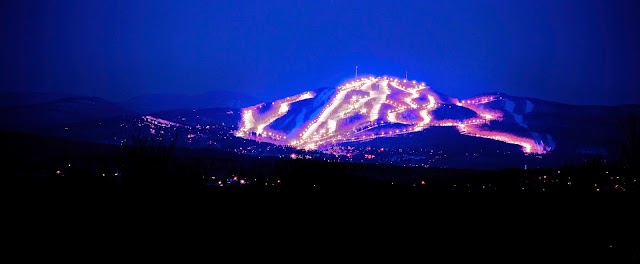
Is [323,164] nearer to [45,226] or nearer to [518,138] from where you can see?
[45,226]

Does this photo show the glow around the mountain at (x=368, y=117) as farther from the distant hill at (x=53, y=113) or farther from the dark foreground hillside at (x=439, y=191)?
the dark foreground hillside at (x=439, y=191)

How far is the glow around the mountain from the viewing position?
57.3 meters

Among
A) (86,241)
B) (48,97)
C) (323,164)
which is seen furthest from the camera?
(48,97)

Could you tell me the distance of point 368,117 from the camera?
214ft

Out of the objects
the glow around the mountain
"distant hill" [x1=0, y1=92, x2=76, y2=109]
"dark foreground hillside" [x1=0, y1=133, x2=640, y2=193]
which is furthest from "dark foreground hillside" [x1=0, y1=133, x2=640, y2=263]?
"distant hill" [x1=0, y1=92, x2=76, y2=109]

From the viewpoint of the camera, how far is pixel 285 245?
12719mm

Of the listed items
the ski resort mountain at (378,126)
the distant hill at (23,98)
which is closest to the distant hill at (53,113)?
the ski resort mountain at (378,126)

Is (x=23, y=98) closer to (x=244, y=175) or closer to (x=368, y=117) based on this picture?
(x=368, y=117)

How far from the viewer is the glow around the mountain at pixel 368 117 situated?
5728 cm

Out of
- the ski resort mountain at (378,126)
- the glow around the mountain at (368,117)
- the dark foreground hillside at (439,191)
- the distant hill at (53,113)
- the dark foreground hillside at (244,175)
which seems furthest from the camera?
the distant hill at (53,113)

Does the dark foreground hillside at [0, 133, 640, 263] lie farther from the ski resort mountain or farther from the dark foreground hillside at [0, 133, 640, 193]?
the ski resort mountain

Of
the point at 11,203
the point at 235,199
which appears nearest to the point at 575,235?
the point at 235,199

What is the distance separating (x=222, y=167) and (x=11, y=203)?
651 inches

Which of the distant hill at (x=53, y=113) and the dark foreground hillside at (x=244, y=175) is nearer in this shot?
the dark foreground hillside at (x=244, y=175)
